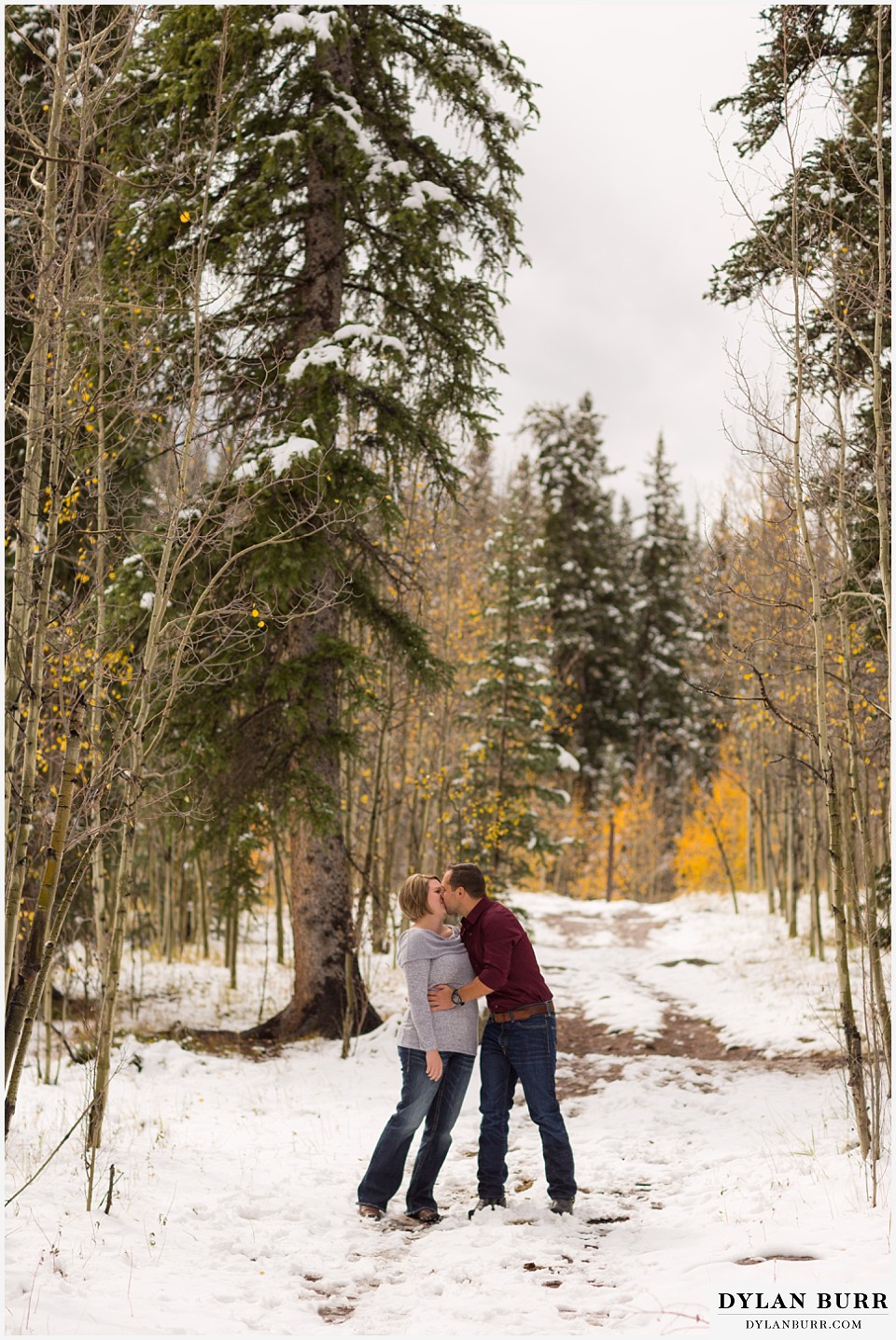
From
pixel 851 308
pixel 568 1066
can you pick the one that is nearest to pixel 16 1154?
pixel 568 1066

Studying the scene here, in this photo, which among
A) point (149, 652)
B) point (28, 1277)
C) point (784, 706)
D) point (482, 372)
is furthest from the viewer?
point (784, 706)

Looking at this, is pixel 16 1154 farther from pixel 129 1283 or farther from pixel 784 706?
pixel 784 706

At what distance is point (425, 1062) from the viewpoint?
5.28m

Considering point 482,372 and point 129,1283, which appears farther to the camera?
point 482,372

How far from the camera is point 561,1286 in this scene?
14.0 feet

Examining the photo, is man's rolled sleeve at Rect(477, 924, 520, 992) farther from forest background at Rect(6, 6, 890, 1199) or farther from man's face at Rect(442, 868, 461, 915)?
forest background at Rect(6, 6, 890, 1199)

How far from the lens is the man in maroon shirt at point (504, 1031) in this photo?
5.16 m

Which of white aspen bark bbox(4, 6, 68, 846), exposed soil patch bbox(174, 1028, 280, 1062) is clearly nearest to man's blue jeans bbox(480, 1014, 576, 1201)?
white aspen bark bbox(4, 6, 68, 846)

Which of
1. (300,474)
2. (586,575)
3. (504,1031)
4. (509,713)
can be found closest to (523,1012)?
(504,1031)

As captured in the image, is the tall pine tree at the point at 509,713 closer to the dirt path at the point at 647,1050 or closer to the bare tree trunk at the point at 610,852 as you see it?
the dirt path at the point at 647,1050

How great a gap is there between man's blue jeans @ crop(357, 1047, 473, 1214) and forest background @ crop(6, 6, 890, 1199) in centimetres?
155

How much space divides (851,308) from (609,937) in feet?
49.9

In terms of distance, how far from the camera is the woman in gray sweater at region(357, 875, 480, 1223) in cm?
526

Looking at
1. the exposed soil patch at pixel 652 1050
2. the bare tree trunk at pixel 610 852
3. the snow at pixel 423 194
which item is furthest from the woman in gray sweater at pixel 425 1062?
the bare tree trunk at pixel 610 852
